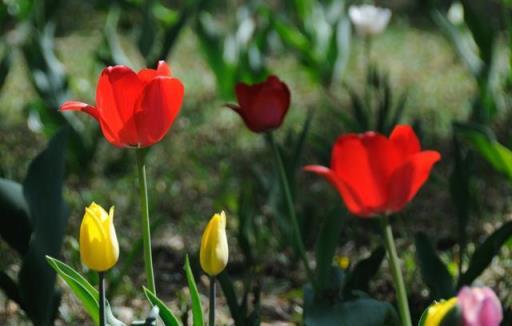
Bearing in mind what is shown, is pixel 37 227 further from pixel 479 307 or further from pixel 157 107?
pixel 479 307

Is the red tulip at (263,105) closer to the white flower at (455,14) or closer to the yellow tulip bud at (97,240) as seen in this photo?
the yellow tulip bud at (97,240)

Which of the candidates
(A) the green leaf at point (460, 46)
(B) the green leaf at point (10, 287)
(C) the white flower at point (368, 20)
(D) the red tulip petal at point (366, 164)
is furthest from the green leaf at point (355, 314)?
(C) the white flower at point (368, 20)

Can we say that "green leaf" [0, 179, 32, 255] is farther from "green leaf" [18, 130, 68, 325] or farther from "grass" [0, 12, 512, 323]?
"grass" [0, 12, 512, 323]

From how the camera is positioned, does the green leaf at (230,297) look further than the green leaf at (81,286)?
Yes

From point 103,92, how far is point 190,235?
1455 mm

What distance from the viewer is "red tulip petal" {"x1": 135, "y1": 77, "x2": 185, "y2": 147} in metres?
1.49

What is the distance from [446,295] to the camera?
6.46ft

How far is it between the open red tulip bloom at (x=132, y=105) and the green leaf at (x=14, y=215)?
52cm

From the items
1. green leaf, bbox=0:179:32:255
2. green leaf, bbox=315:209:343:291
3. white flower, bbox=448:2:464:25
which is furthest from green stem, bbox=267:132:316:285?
white flower, bbox=448:2:464:25

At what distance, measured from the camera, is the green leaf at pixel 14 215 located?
197cm

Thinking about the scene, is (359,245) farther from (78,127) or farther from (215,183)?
(78,127)

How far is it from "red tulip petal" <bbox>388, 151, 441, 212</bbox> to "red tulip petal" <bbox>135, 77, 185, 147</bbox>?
1.18 feet

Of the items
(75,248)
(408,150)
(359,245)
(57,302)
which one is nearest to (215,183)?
(359,245)

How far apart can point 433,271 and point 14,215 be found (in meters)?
0.79
